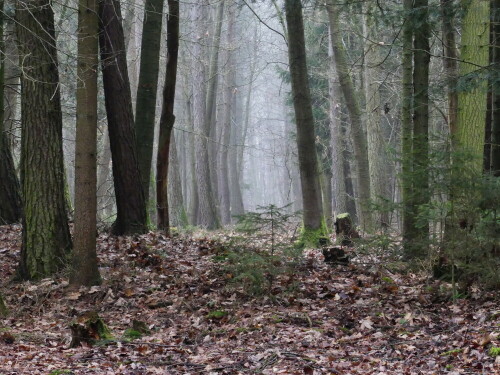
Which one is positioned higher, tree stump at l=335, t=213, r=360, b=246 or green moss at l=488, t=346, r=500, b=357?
tree stump at l=335, t=213, r=360, b=246

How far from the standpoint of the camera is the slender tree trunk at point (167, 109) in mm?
13492

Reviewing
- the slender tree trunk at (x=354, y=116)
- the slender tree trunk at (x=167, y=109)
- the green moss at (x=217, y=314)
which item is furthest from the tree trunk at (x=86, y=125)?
the slender tree trunk at (x=354, y=116)

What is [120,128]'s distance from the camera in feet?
41.0

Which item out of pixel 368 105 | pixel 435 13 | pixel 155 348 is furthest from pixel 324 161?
pixel 155 348

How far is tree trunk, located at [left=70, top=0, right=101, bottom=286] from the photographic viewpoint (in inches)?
340

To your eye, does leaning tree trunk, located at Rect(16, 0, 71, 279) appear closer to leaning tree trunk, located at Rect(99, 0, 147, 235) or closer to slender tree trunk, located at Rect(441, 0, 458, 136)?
leaning tree trunk, located at Rect(99, 0, 147, 235)

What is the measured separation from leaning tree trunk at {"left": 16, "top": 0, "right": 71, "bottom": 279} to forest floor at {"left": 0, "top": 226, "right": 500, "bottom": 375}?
0.49 meters

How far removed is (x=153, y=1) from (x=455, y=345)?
984cm

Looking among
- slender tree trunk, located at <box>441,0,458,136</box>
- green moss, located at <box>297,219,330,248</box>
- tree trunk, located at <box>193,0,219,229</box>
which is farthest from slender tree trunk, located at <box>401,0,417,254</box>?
tree trunk, located at <box>193,0,219,229</box>

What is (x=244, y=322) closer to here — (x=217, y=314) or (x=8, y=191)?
(x=217, y=314)

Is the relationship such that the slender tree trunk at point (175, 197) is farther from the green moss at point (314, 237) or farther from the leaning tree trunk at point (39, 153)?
the leaning tree trunk at point (39, 153)

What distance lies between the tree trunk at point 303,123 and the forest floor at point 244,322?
235 centimetres

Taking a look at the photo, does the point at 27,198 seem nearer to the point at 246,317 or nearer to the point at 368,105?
the point at 246,317

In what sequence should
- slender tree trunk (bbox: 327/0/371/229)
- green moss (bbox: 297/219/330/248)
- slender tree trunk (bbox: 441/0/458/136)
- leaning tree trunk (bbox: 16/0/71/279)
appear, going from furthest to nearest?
1. slender tree trunk (bbox: 327/0/371/229)
2. green moss (bbox: 297/219/330/248)
3. slender tree trunk (bbox: 441/0/458/136)
4. leaning tree trunk (bbox: 16/0/71/279)
